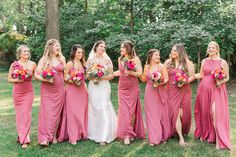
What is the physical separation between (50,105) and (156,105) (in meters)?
2.42

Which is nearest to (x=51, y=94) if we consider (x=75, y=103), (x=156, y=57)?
(x=75, y=103)

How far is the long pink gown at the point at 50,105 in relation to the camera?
864 cm

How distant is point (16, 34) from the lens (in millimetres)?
28156

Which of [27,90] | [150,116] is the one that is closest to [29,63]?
[27,90]

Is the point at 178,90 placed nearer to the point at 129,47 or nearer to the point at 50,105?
the point at 129,47

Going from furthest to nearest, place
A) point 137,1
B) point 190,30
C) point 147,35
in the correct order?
point 137,1 → point 147,35 → point 190,30

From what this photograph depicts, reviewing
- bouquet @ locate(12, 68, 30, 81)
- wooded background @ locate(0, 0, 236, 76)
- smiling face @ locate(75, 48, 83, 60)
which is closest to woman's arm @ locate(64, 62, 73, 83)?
smiling face @ locate(75, 48, 83, 60)

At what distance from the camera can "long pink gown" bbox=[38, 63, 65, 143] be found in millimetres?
8641

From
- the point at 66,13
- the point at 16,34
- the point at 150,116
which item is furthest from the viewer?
the point at 16,34

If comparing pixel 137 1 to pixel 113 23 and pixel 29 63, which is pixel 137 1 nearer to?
pixel 113 23

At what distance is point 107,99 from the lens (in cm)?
900

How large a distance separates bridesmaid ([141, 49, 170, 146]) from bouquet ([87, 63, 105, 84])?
→ 103cm

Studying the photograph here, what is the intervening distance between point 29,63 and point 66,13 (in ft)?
42.3

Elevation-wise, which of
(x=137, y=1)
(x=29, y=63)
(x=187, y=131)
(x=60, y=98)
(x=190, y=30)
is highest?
(x=137, y=1)
